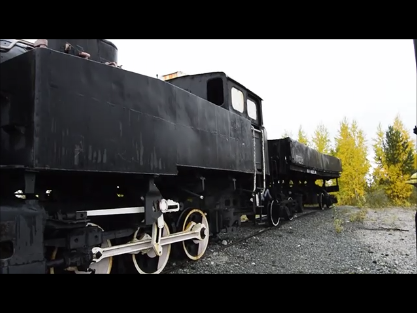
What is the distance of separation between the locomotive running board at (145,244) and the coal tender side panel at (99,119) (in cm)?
89

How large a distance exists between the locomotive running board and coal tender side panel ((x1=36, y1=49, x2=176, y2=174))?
35.0 inches

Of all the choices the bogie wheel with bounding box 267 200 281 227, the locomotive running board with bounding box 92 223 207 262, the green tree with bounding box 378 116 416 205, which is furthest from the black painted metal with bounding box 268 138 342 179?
the green tree with bounding box 378 116 416 205

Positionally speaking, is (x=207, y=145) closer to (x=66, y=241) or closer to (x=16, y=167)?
(x=66, y=241)

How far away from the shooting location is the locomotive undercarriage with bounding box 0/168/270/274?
8.09 ft

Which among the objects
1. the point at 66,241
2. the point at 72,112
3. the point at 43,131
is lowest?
the point at 66,241

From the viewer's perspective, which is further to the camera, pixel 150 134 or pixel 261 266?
pixel 261 266

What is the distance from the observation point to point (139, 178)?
372 cm

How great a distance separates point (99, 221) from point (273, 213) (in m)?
6.28

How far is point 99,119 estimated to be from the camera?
296cm

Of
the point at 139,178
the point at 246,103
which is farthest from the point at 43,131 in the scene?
the point at 246,103

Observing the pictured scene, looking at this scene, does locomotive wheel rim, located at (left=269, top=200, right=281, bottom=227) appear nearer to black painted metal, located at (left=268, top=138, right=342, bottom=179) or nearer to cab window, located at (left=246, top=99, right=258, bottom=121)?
black painted metal, located at (left=268, top=138, right=342, bottom=179)

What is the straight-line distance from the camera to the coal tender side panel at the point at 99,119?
8.45 feet

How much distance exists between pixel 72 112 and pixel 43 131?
0.33m

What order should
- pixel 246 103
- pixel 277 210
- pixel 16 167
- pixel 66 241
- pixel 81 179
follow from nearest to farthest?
pixel 16 167
pixel 66 241
pixel 81 179
pixel 246 103
pixel 277 210
